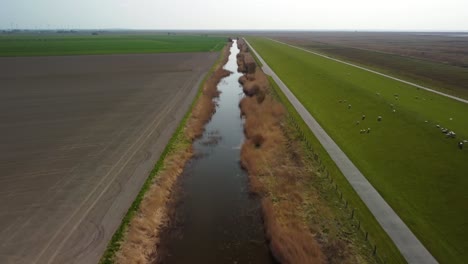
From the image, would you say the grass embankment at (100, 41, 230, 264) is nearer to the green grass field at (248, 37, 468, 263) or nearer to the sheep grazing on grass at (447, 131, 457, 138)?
the green grass field at (248, 37, 468, 263)

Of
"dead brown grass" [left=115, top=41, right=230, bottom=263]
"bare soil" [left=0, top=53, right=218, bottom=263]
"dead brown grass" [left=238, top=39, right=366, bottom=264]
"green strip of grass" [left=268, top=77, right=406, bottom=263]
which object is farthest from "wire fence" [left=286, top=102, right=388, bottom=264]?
"bare soil" [left=0, top=53, right=218, bottom=263]

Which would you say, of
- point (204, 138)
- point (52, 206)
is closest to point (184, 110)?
point (204, 138)

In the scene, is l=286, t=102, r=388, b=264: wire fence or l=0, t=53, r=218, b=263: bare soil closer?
l=286, t=102, r=388, b=264: wire fence

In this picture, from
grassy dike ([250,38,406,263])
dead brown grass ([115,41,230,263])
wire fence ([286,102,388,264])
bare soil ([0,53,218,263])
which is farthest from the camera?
bare soil ([0,53,218,263])

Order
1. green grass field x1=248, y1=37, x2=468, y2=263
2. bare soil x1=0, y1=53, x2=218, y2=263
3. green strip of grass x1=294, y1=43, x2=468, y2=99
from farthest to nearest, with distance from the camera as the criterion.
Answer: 1. green strip of grass x1=294, y1=43, x2=468, y2=99
2. green grass field x1=248, y1=37, x2=468, y2=263
3. bare soil x1=0, y1=53, x2=218, y2=263

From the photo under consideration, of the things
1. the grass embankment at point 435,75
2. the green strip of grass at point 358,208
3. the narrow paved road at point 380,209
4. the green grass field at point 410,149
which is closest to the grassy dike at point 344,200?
the green strip of grass at point 358,208

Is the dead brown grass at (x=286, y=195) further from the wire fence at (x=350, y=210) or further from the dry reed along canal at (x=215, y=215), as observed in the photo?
the dry reed along canal at (x=215, y=215)
